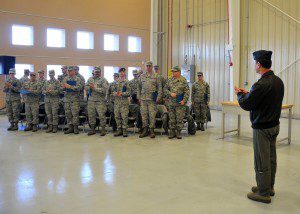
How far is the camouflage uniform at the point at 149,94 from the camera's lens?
23.7ft

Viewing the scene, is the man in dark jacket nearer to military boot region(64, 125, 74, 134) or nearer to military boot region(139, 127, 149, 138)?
military boot region(139, 127, 149, 138)

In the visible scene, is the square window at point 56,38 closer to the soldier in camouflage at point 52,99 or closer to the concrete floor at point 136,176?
the soldier in camouflage at point 52,99


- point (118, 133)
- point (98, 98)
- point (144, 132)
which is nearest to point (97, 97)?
point (98, 98)

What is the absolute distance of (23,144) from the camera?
6594mm

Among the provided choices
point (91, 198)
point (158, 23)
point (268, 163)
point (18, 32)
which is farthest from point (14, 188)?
point (158, 23)

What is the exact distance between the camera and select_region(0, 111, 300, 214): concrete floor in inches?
136

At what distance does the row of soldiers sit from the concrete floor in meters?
0.59

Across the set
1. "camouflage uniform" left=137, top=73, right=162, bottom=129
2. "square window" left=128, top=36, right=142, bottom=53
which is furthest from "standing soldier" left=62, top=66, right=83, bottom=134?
"square window" left=128, top=36, right=142, bottom=53

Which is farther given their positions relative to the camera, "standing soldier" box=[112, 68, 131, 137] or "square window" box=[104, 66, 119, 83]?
"square window" box=[104, 66, 119, 83]

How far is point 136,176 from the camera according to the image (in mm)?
4469

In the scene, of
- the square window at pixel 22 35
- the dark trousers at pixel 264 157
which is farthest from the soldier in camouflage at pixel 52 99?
the dark trousers at pixel 264 157

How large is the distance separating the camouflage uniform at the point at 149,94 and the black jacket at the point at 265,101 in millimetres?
3821

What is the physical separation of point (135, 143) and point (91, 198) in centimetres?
315

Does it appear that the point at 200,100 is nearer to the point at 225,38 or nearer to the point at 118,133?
the point at 118,133
